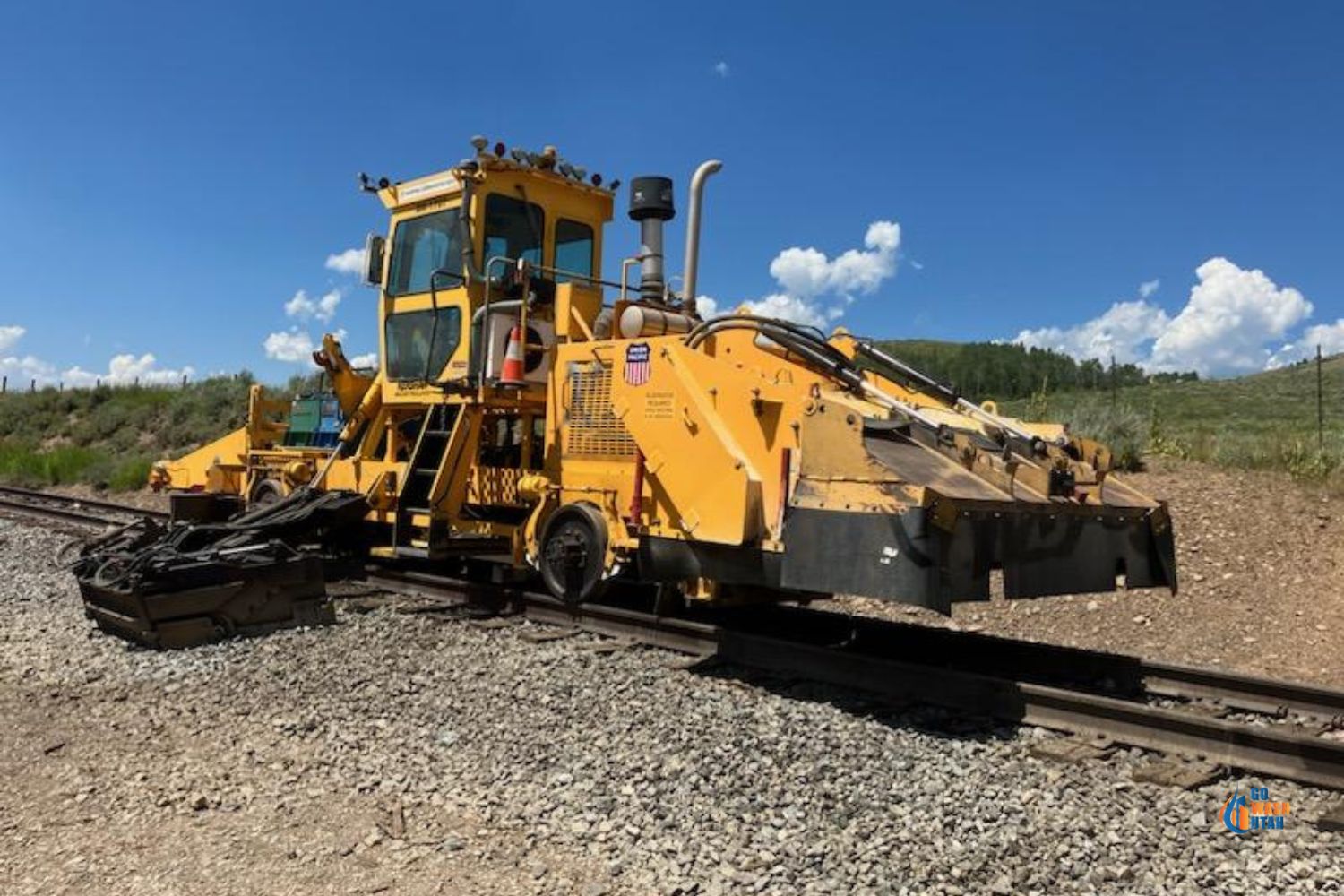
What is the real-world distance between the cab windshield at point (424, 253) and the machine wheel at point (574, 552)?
279cm

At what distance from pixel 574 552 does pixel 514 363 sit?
170cm

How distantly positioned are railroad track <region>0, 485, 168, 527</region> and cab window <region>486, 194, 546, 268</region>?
7.13 meters

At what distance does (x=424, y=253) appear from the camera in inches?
370

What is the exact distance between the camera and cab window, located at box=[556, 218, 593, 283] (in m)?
9.55

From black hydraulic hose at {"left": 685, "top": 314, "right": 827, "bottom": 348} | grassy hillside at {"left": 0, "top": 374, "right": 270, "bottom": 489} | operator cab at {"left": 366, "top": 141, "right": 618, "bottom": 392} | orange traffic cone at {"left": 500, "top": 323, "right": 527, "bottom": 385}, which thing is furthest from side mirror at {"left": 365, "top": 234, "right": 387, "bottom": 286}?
grassy hillside at {"left": 0, "top": 374, "right": 270, "bottom": 489}

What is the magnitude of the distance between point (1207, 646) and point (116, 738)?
25.7 ft

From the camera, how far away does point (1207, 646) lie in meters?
8.19

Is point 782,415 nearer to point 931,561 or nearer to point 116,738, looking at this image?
point 931,561

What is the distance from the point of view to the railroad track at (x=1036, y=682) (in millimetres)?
4488

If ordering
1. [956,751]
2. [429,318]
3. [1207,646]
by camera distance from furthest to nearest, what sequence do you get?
[429,318] → [1207,646] → [956,751]

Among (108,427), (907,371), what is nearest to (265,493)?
(907,371)

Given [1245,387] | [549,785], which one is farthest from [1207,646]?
[1245,387]

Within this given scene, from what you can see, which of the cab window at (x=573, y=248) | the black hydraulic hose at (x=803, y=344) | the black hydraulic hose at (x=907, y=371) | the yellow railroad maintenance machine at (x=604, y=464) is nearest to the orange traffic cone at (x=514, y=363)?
the yellow railroad maintenance machine at (x=604, y=464)

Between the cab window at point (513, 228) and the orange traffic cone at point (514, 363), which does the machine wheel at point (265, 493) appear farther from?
the orange traffic cone at point (514, 363)
